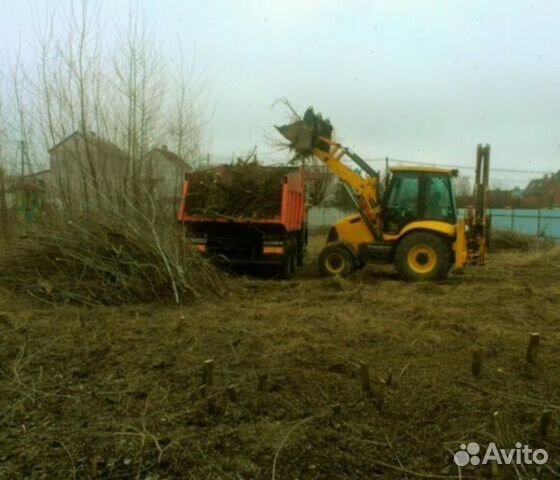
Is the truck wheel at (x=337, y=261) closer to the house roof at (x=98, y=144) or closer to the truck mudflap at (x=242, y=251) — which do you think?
the truck mudflap at (x=242, y=251)

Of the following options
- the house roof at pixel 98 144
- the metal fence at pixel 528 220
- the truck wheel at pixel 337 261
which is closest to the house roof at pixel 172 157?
the house roof at pixel 98 144

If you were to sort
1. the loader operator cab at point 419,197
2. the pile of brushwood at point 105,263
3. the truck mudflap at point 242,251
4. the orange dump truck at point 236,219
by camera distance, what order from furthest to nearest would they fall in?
the loader operator cab at point 419,197, the truck mudflap at point 242,251, the orange dump truck at point 236,219, the pile of brushwood at point 105,263

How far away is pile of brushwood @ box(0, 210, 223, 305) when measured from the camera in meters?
8.71

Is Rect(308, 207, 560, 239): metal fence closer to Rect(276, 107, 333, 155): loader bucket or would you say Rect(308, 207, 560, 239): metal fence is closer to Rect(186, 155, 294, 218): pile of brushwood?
Rect(276, 107, 333, 155): loader bucket

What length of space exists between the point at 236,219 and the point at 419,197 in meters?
3.66

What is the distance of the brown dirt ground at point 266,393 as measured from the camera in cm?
375

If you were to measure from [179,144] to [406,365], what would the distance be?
12.9 metres

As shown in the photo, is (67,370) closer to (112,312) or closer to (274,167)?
(112,312)

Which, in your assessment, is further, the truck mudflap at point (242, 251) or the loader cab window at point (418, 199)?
the loader cab window at point (418, 199)

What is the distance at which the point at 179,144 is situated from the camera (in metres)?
17.1

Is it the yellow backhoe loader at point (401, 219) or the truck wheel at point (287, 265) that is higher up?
the yellow backhoe loader at point (401, 219)

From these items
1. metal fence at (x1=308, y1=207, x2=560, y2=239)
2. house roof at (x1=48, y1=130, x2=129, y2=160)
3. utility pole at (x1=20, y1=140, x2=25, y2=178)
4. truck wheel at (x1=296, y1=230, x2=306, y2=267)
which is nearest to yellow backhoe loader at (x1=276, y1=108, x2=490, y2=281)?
truck wheel at (x1=296, y1=230, x2=306, y2=267)

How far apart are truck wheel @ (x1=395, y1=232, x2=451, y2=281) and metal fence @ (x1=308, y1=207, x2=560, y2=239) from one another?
1863 centimetres

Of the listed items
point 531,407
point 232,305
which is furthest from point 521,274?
point 531,407
